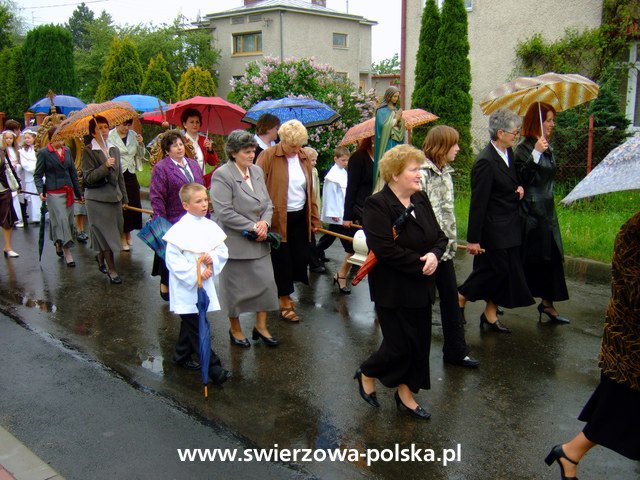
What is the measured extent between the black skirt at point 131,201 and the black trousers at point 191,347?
15.5 feet

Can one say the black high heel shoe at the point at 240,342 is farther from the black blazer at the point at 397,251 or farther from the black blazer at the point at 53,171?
the black blazer at the point at 53,171

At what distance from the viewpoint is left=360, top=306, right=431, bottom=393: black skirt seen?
4316 millimetres

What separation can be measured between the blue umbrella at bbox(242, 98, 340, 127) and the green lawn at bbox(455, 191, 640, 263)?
3109 millimetres

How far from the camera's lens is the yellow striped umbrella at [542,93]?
6.33m

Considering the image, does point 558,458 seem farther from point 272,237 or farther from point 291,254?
point 291,254

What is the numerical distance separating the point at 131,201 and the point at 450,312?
6.06 metres

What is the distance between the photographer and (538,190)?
240 inches

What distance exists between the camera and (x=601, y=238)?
9.26 m

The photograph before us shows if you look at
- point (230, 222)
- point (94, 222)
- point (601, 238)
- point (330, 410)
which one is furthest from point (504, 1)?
point (330, 410)

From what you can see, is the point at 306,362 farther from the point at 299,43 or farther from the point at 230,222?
the point at 299,43

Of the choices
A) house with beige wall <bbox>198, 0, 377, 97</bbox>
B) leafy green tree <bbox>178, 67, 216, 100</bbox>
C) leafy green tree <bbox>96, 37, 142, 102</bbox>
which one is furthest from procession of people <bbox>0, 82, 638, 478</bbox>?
house with beige wall <bbox>198, 0, 377, 97</bbox>

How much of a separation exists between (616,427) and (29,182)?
11.7 metres

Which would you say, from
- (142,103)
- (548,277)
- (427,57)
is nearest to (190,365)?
(548,277)

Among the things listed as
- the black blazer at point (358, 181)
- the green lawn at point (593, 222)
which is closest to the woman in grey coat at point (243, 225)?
the black blazer at point (358, 181)
